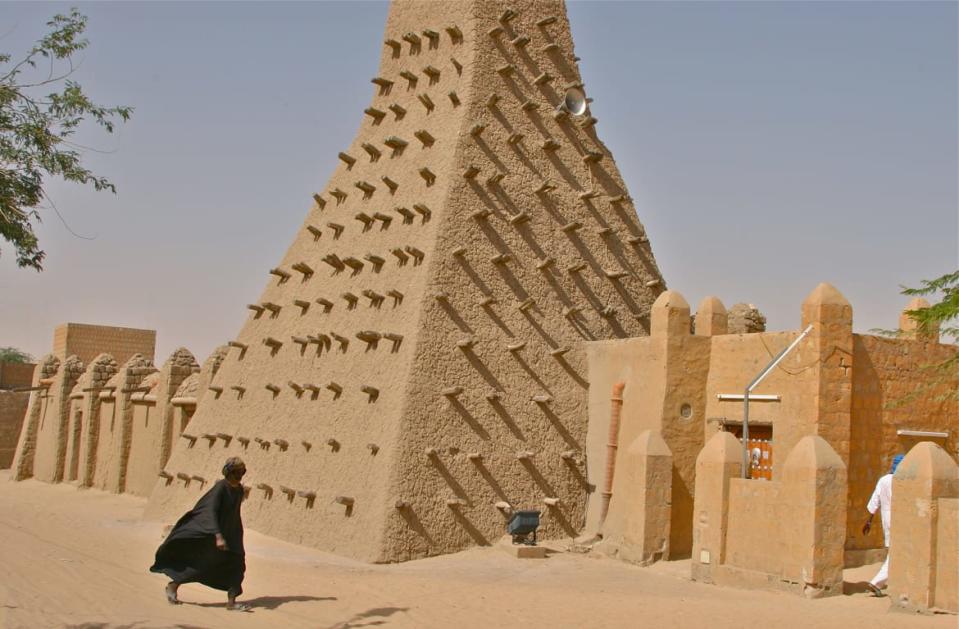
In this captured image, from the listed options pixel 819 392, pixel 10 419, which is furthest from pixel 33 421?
pixel 819 392

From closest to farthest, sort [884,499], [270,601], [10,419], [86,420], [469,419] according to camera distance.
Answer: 1. [270,601]
2. [884,499]
3. [469,419]
4. [86,420]
5. [10,419]

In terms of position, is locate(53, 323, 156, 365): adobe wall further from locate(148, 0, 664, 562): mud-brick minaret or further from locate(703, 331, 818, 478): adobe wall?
locate(703, 331, 818, 478): adobe wall

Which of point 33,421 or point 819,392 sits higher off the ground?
point 819,392

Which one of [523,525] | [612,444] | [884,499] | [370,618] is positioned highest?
[612,444]

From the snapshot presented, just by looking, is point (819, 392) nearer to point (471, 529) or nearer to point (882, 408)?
point (882, 408)

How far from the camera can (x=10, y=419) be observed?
108ft

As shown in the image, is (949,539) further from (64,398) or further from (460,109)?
(64,398)

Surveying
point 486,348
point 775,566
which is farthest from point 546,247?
point 775,566

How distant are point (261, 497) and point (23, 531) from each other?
3.55 meters

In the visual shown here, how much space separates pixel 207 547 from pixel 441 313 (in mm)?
6143

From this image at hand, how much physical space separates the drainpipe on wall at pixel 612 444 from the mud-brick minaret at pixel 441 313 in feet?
1.68

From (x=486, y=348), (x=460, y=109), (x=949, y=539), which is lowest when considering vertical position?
(x=949, y=539)

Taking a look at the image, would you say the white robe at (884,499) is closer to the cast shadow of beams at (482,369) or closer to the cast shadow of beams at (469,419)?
the cast shadow of beams at (469,419)

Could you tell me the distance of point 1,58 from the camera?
35.9 feet
